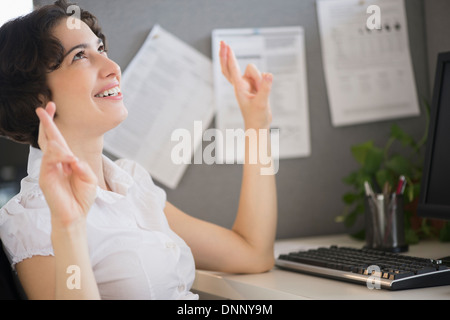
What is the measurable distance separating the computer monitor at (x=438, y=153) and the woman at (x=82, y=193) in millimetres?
381

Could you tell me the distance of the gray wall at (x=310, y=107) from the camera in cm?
138

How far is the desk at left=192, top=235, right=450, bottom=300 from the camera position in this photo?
0.92 metres

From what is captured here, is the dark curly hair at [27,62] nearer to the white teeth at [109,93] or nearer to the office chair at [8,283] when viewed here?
the white teeth at [109,93]

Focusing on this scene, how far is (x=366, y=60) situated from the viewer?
62.4 inches

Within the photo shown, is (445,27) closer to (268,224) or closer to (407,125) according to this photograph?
(407,125)

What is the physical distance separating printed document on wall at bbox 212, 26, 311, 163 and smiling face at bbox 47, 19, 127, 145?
18.4 inches

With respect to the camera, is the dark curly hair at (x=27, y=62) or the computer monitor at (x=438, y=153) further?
the computer monitor at (x=438, y=153)

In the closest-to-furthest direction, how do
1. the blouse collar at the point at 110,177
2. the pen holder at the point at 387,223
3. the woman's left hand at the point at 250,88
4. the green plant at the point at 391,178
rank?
the blouse collar at the point at 110,177
the woman's left hand at the point at 250,88
the pen holder at the point at 387,223
the green plant at the point at 391,178

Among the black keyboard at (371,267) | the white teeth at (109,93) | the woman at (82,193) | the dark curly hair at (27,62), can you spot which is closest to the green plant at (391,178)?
the black keyboard at (371,267)

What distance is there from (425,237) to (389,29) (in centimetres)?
60

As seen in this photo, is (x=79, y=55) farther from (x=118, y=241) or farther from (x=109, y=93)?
(x=118, y=241)

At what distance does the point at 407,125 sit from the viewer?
1631 mm

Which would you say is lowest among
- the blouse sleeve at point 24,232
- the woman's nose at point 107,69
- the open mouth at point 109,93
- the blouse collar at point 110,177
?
the blouse sleeve at point 24,232

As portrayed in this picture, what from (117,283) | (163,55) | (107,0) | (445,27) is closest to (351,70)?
(445,27)
